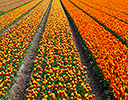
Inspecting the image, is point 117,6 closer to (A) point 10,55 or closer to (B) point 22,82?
(A) point 10,55

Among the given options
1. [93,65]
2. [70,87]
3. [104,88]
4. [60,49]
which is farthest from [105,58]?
[70,87]

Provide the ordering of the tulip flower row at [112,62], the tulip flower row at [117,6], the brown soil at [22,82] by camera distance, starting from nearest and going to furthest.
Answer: the tulip flower row at [112,62]
the brown soil at [22,82]
the tulip flower row at [117,6]

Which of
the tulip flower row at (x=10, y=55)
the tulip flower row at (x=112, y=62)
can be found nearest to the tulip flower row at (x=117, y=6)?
the tulip flower row at (x=112, y=62)

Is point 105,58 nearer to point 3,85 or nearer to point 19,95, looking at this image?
point 19,95

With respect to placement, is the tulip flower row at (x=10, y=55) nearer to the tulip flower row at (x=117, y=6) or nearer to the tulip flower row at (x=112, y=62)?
the tulip flower row at (x=112, y=62)

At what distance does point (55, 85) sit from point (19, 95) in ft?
6.07

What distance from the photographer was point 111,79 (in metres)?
5.00

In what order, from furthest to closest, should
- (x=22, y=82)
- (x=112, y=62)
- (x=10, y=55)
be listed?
(x=10, y=55) → (x=112, y=62) → (x=22, y=82)

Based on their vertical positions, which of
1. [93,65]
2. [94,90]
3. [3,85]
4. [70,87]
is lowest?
[94,90]

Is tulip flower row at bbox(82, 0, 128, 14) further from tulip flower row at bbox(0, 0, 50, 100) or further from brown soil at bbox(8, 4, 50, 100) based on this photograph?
brown soil at bbox(8, 4, 50, 100)

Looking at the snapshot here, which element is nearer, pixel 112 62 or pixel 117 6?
pixel 112 62

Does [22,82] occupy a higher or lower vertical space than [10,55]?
lower

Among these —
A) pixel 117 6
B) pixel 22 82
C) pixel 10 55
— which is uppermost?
pixel 10 55

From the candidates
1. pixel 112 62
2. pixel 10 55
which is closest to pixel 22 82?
pixel 10 55
